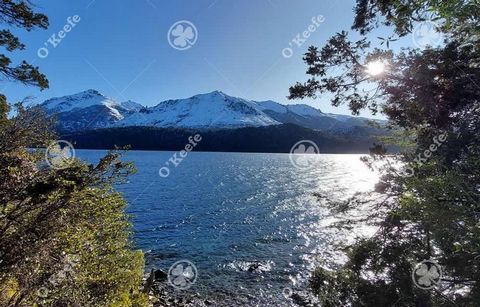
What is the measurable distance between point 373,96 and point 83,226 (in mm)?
12981

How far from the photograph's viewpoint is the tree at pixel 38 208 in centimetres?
959

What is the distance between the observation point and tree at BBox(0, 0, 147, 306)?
9594 millimetres

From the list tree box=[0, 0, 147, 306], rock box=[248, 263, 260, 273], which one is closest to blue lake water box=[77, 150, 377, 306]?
rock box=[248, 263, 260, 273]

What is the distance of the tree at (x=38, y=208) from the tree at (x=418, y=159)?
9.59 m

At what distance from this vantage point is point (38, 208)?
10602 mm

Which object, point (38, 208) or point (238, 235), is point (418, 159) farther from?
point (238, 235)

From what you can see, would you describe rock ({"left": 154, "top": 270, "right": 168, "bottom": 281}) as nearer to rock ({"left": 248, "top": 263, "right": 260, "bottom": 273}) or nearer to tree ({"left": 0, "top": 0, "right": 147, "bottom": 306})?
rock ({"left": 248, "top": 263, "right": 260, "bottom": 273})

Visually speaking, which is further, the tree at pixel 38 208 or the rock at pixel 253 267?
the rock at pixel 253 267

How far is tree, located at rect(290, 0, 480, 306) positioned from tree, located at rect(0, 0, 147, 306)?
959 cm

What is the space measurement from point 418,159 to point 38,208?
42.9 feet

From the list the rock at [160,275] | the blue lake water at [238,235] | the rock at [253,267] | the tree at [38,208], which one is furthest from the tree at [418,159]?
the rock at [160,275]

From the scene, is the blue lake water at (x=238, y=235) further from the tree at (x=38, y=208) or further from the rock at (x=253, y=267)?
the tree at (x=38, y=208)

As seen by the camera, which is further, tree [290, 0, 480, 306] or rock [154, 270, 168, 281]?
rock [154, 270, 168, 281]

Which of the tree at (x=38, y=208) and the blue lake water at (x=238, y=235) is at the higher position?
the blue lake water at (x=238, y=235)
